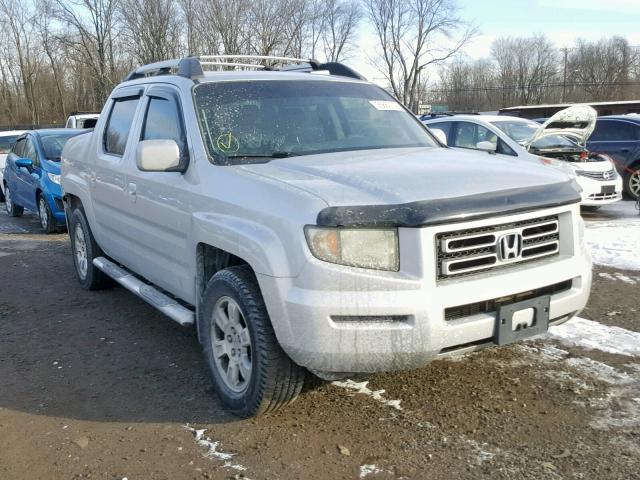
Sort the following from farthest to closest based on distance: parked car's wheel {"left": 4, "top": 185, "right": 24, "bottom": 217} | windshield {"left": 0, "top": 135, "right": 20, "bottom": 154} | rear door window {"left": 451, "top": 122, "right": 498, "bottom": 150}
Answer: windshield {"left": 0, "top": 135, "right": 20, "bottom": 154} → parked car's wheel {"left": 4, "top": 185, "right": 24, "bottom": 217} → rear door window {"left": 451, "top": 122, "right": 498, "bottom": 150}

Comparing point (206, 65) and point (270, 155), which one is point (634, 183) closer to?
point (206, 65)

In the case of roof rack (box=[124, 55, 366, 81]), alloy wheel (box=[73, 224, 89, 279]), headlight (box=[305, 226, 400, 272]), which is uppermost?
roof rack (box=[124, 55, 366, 81])

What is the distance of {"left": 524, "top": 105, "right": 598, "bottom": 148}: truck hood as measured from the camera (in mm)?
10203

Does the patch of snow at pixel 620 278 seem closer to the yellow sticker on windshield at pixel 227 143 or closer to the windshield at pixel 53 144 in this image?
the yellow sticker on windshield at pixel 227 143

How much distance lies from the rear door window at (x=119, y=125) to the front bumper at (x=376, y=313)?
8.61ft

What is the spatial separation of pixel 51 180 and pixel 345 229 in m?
8.11

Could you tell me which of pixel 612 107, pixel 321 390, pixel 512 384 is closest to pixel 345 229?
pixel 321 390

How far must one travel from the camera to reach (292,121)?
4.17 m

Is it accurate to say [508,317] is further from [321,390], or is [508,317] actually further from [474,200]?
[321,390]

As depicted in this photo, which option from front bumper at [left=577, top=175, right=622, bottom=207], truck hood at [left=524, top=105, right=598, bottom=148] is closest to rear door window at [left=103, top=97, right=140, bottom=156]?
truck hood at [left=524, top=105, right=598, bottom=148]

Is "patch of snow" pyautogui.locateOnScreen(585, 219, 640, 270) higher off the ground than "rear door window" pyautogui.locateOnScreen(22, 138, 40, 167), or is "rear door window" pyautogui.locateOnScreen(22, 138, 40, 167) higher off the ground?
"rear door window" pyautogui.locateOnScreen(22, 138, 40, 167)

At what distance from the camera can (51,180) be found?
9.78m

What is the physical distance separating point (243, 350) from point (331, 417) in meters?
0.62

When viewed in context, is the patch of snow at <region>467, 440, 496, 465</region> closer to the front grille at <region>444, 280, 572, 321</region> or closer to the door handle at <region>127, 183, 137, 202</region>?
the front grille at <region>444, 280, 572, 321</region>
